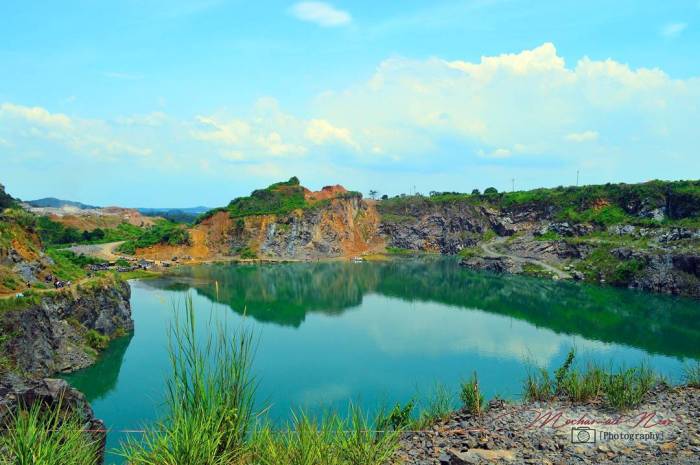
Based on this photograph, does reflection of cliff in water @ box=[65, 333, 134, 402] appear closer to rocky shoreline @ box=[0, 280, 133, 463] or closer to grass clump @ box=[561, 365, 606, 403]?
rocky shoreline @ box=[0, 280, 133, 463]

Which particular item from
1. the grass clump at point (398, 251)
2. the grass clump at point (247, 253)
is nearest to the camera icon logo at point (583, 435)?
the grass clump at point (247, 253)

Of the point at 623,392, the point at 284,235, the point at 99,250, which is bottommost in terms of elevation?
the point at 623,392

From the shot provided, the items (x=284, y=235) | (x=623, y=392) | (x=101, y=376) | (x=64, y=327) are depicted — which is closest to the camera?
(x=623, y=392)

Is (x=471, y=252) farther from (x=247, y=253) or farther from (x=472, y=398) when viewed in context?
(x=472, y=398)

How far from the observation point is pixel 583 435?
44.9 feet

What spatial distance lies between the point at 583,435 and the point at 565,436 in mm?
526

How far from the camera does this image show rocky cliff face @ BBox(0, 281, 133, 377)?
25122mm

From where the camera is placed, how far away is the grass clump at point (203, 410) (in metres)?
5.95

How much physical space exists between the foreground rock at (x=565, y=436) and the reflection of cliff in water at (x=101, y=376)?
63.3 feet

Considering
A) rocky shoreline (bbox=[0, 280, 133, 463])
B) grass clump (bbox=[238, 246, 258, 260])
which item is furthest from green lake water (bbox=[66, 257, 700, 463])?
grass clump (bbox=[238, 246, 258, 260])

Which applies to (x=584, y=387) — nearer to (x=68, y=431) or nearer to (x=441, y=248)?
(x=68, y=431)

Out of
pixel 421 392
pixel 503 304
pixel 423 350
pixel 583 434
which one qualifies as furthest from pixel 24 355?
pixel 503 304

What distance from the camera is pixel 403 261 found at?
89688mm

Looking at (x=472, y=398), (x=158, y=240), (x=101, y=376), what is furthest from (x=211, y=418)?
(x=158, y=240)
